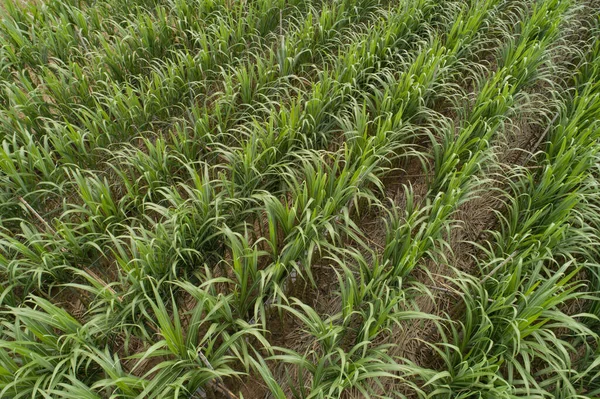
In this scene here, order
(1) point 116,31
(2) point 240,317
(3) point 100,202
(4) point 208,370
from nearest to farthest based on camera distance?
(4) point 208,370 → (2) point 240,317 → (3) point 100,202 → (1) point 116,31

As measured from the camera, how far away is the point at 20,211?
2.13 metres

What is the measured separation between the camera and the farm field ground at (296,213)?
5.06 ft

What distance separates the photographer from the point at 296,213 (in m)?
1.93

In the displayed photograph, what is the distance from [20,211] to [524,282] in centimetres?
243

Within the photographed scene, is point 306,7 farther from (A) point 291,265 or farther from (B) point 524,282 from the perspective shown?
(B) point 524,282

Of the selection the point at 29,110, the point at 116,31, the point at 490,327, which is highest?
the point at 116,31

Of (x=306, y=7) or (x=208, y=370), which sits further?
(x=306, y=7)

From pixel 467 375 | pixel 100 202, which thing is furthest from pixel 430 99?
pixel 100 202

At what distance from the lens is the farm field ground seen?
1.54m

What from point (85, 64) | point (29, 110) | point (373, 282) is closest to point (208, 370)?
point (373, 282)

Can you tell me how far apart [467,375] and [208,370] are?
894mm

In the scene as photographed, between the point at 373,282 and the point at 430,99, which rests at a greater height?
the point at 430,99

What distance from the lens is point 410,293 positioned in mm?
1777

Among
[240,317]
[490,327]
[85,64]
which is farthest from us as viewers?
[85,64]
